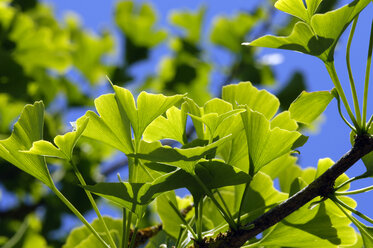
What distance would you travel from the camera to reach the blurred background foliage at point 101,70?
1.90m

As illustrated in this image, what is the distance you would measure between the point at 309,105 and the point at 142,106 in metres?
0.22

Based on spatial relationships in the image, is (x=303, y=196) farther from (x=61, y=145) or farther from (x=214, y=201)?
(x=61, y=145)

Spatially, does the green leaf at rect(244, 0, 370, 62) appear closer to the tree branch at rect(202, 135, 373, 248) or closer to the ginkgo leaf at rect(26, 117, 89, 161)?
the tree branch at rect(202, 135, 373, 248)

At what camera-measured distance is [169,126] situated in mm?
578

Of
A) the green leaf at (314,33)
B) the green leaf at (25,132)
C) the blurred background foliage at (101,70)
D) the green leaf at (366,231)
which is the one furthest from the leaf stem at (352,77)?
the blurred background foliage at (101,70)

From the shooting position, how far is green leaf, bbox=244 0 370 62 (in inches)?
20.9

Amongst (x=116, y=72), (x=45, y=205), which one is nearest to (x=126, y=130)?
(x=45, y=205)

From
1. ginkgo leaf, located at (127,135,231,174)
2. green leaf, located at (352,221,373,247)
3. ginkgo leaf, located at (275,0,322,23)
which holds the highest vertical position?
ginkgo leaf, located at (275,0,322,23)

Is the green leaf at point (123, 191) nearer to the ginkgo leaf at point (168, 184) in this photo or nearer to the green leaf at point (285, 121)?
the ginkgo leaf at point (168, 184)

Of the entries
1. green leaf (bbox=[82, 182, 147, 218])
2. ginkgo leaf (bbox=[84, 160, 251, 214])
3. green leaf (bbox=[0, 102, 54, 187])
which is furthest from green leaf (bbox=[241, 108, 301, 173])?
green leaf (bbox=[0, 102, 54, 187])

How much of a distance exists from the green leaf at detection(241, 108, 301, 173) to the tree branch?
54 mm

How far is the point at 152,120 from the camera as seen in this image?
0.57 metres

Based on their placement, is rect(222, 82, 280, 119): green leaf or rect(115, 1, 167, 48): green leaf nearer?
rect(222, 82, 280, 119): green leaf

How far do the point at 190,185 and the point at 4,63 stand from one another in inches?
46.2
